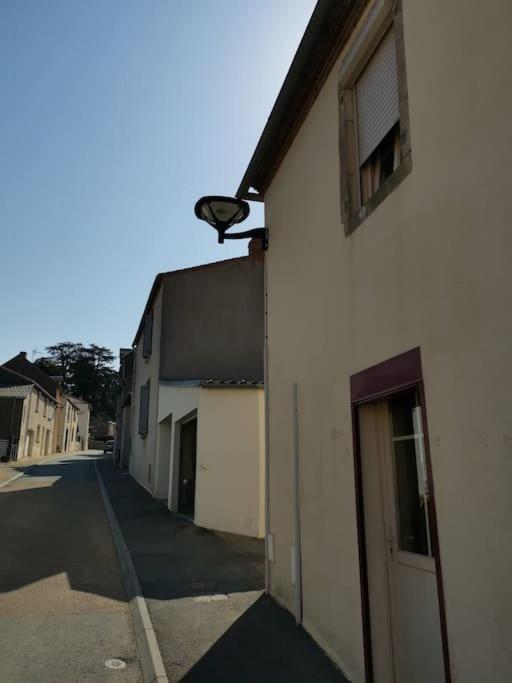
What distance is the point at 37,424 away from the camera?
134ft

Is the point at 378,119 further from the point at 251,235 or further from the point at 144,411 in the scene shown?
the point at 144,411

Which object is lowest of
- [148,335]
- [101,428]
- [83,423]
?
[148,335]

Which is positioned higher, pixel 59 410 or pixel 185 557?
pixel 59 410

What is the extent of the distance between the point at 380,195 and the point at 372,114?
3.01 ft

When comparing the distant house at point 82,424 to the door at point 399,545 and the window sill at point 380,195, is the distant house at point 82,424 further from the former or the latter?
the door at point 399,545

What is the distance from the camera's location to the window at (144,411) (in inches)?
735

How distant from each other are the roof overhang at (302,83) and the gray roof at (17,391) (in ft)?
108

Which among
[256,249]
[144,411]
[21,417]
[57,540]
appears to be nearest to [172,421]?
[57,540]

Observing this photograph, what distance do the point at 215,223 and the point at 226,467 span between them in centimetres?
579

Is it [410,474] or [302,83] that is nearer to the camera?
[410,474]

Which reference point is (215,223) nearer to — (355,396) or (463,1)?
(355,396)

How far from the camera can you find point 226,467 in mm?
10266

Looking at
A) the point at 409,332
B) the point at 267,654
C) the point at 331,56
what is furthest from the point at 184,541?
the point at 331,56

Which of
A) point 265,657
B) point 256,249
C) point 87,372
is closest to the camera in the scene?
point 265,657
